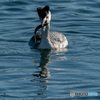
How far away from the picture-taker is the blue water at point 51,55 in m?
10.2

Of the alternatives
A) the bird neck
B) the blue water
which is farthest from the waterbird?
the blue water

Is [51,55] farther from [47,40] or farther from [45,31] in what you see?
[45,31]

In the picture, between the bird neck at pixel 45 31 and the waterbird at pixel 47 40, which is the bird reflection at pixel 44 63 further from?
the bird neck at pixel 45 31

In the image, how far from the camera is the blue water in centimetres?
1018

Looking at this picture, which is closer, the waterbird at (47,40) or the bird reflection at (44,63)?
the bird reflection at (44,63)

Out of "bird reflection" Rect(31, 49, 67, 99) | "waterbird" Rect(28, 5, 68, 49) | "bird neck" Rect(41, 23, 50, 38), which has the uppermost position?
"bird neck" Rect(41, 23, 50, 38)

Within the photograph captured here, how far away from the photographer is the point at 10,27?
17.7 metres

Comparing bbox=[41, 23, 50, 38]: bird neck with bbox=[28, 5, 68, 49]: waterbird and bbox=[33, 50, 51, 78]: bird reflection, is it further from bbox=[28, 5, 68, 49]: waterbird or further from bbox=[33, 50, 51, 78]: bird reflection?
bbox=[33, 50, 51, 78]: bird reflection

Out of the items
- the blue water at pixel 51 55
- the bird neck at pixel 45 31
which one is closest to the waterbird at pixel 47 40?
the bird neck at pixel 45 31

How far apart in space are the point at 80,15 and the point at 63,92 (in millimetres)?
10810

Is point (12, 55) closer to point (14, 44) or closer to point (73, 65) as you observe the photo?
point (14, 44)

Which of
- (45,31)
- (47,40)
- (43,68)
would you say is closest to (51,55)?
(47,40)

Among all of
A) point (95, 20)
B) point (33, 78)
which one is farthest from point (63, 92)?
point (95, 20)

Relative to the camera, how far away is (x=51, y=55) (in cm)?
1379
